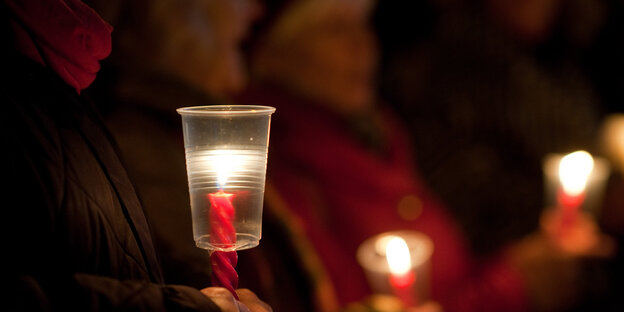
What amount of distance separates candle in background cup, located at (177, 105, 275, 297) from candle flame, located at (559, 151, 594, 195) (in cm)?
171

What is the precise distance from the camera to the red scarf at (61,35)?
2.36ft

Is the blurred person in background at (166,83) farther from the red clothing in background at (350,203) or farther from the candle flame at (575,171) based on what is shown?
the candle flame at (575,171)

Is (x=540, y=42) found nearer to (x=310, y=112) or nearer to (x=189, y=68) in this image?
(x=310, y=112)

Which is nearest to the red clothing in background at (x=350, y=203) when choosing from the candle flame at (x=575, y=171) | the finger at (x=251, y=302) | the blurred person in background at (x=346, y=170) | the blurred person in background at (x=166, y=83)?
the blurred person in background at (x=346, y=170)

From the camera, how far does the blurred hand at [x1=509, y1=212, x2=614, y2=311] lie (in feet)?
8.30

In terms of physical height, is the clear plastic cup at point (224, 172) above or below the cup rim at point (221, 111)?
below

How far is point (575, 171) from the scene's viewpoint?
7.57ft

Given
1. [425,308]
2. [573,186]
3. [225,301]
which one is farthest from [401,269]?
[225,301]

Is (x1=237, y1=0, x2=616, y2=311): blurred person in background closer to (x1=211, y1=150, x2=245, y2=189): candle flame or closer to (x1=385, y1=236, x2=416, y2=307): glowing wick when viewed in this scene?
(x1=385, y1=236, x2=416, y2=307): glowing wick

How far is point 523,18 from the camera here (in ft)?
10.7

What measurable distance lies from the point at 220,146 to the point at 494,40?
2.68 meters

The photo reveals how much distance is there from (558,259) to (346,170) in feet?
2.75

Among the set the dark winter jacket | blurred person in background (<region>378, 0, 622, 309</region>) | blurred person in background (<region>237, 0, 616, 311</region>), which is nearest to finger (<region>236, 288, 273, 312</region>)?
the dark winter jacket

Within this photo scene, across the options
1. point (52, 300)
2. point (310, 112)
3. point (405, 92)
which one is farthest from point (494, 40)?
point (52, 300)
